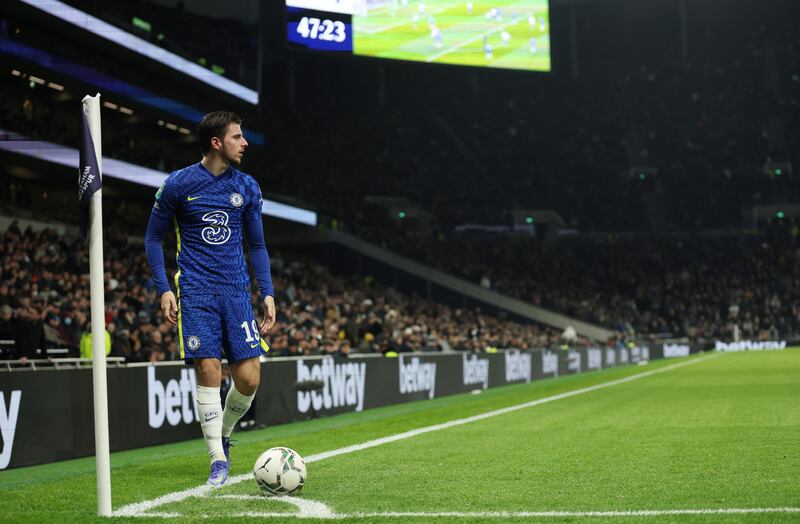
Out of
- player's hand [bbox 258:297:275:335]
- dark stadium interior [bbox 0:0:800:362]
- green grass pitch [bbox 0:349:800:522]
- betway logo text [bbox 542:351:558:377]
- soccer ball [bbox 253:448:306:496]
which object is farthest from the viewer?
betway logo text [bbox 542:351:558:377]

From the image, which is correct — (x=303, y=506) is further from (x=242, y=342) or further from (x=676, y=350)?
(x=676, y=350)

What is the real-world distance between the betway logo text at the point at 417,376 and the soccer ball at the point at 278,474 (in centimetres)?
1400

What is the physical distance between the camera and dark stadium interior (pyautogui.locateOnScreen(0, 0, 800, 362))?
94.7 feet

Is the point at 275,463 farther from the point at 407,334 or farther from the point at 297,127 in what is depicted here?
the point at 297,127

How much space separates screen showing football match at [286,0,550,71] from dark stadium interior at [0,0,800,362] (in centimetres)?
93

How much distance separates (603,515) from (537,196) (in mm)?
59144

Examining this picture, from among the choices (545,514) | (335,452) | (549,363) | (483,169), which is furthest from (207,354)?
(483,169)

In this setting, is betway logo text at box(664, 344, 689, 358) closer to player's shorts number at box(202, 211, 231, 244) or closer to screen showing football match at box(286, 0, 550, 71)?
screen showing football match at box(286, 0, 550, 71)

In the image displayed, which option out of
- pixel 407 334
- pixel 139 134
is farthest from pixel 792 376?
pixel 139 134

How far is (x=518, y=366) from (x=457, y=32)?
14.6 metres

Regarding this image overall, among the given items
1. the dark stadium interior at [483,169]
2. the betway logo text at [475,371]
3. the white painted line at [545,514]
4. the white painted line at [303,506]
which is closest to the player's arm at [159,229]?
the white painted line at [303,506]

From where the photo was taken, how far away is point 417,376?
68.5 ft

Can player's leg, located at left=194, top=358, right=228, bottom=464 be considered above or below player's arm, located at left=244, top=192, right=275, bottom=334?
below

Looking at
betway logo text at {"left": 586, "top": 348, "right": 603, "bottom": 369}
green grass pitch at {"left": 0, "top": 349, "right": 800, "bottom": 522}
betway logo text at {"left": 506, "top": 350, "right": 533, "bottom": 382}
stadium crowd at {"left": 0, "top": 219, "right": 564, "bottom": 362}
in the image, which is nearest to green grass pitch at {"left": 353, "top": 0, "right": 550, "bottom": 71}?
stadium crowd at {"left": 0, "top": 219, "right": 564, "bottom": 362}
